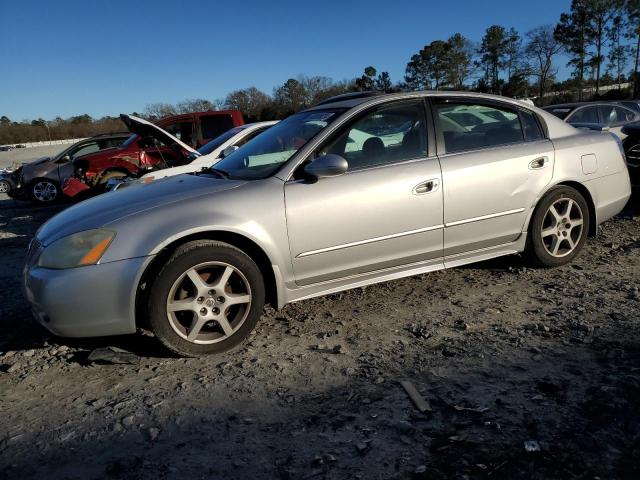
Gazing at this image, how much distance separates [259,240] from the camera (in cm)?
320

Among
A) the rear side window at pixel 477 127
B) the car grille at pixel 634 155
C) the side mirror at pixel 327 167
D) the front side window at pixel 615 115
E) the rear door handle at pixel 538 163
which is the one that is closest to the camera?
the side mirror at pixel 327 167

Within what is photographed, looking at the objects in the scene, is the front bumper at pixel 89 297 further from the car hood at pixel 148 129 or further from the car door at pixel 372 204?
the car hood at pixel 148 129

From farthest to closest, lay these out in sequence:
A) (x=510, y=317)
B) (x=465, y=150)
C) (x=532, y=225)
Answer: (x=532, y=225) → (x=465, y=150) → (x=510, y=317)

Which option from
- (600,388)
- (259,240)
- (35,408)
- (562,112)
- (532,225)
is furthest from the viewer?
(562,112)

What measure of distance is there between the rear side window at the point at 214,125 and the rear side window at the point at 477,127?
7415mm

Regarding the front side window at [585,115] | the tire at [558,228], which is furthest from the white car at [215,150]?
the front side window at [585,115]

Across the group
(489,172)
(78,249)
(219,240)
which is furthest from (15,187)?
(489,172)

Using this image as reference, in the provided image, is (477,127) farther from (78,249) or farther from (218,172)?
Answer: (78,249)

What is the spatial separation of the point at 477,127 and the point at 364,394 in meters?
2.51

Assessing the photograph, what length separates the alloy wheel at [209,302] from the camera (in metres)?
3.07

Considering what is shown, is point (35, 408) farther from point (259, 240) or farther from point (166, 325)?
point (259, 240)

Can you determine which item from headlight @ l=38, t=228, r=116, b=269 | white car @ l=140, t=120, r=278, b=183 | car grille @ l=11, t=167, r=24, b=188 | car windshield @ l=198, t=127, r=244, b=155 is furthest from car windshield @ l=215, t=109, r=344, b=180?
car grille @ l=11, t=167, r=24, b=188

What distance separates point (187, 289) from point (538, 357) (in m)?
2.14

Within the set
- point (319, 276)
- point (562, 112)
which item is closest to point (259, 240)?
point (319, 276)
